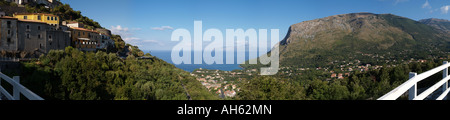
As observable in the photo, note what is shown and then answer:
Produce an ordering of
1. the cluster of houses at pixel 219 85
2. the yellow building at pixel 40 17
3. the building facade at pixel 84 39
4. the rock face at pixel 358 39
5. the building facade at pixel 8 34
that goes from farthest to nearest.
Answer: the rock face at pixel 358 39 → the building facade at pixel 84 39 → the yellow building at pixel 40 17 → the building facade at pixel 8 34 → the cluster of houses at pixel 219 85

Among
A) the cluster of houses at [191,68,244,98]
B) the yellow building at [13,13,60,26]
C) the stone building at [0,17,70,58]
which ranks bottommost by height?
the cluster of houses at [191,68,244,98]

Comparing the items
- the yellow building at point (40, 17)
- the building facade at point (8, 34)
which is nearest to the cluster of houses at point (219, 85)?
the building facade at point (8, 34)

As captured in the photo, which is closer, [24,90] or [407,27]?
[24,90]

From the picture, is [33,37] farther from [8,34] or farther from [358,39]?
[358,39]

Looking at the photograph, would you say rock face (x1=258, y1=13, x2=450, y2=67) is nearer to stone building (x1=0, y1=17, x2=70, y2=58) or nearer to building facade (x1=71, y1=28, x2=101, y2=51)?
building facade (x1=71, y1=28, x2=101, y2=51)

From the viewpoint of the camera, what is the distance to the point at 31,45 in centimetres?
1741

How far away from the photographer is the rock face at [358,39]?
193ft

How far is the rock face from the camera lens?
193ft

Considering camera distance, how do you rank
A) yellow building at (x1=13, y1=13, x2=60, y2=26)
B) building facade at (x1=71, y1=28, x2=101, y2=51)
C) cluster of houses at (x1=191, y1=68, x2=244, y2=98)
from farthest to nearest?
building facade at (x1=71, y1=28, x2=101, y2=51)
yellow building at (x1=13, y1=13, x2=60, y2=26)
cluster of houses at (x1=191, y1=68, x2=244, y2=98)

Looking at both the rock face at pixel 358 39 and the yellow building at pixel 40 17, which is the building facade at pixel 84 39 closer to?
the yellow building at pixel 40 17

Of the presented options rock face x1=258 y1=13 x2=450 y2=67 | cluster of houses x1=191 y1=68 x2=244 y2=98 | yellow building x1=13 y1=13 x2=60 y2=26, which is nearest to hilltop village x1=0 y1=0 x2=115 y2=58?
yellow building x1=13 y1=13 x2=60 y2=26
